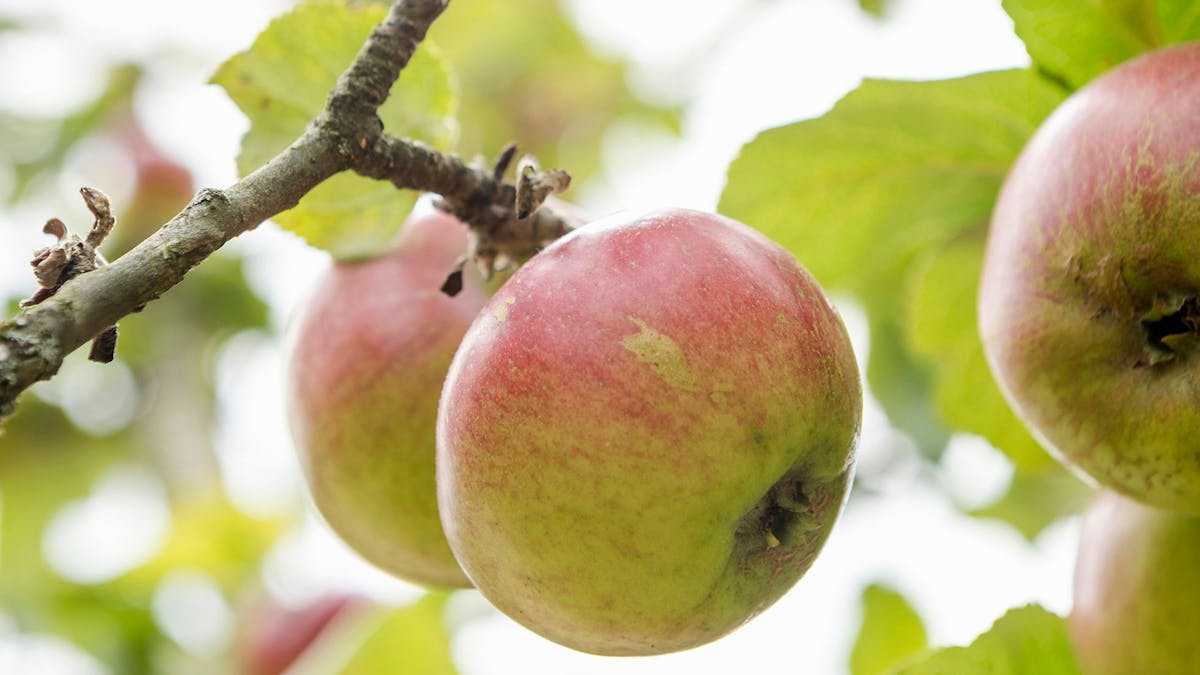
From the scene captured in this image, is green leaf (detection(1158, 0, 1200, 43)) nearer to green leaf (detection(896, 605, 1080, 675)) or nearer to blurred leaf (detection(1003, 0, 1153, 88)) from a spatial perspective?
blurred leaf (detection(1003, 0, 1153, 88))

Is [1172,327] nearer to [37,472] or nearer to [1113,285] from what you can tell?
[1113,285]

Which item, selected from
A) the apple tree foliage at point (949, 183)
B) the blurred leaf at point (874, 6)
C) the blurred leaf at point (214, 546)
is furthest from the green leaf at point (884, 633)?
the blurred leaf at point (214, 546)

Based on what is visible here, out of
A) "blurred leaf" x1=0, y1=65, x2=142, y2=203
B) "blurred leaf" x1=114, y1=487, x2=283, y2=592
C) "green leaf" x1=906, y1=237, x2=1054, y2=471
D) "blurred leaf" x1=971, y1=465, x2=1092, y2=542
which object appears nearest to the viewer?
"green leaf" x1=906, y1=237, x2=1054, y2=471

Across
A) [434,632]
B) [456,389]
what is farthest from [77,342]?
[434,632]

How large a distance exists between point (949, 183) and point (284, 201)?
0.73m

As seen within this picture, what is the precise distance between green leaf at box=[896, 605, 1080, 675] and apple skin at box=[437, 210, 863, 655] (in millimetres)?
281

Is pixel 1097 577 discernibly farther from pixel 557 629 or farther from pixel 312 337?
pixel 312 337

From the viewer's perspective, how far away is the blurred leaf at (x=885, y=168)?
1131mm

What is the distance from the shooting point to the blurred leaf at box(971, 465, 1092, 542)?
2.04m

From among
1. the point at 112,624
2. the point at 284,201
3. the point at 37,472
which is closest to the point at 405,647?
the point at 284,201

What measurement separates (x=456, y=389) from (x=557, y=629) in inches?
6.5

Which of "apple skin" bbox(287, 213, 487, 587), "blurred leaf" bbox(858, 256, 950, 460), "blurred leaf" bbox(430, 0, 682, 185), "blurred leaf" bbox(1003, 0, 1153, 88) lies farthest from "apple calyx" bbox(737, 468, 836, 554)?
"blurred leaf" bbox(430, 0, 682, 185)

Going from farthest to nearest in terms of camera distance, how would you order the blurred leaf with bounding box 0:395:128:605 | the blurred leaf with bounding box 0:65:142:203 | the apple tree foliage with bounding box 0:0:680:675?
the blurred leaf with bounding box 0:65:142:203 < the blurred leaf with bounding box 0:395:128:605 < the apple tree foliage with bounding box 0:0:680:675

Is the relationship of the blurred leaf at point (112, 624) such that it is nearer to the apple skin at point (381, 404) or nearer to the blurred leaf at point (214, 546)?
the blurred leaf at point (214, 546)
